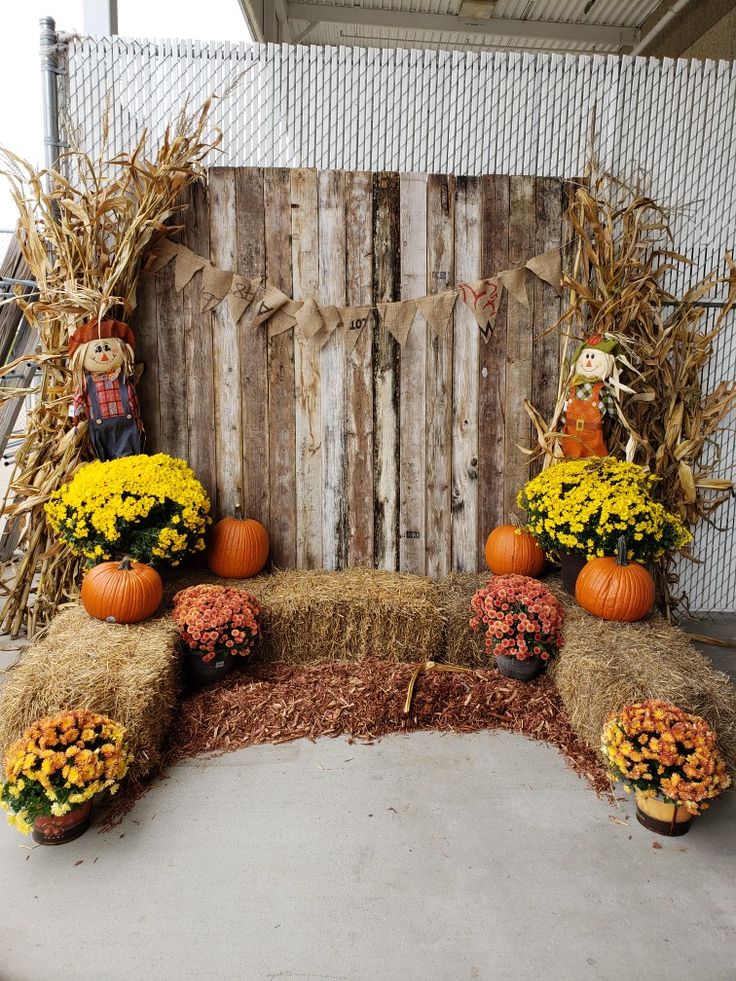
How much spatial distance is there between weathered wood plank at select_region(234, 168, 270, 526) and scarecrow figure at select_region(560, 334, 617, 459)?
159 cm

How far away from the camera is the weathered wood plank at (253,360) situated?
352 cm

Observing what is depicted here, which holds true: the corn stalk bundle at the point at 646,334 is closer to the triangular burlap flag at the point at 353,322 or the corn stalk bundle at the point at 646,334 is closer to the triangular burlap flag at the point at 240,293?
the triangular burlap flag at the point at 353,322

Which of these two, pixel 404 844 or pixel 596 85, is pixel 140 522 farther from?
pixel 596 85

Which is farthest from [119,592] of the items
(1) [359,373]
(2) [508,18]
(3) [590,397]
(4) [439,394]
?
(2) [508,18]

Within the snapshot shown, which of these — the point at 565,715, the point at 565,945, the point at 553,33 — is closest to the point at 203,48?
the point at 565,715

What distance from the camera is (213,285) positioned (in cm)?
353

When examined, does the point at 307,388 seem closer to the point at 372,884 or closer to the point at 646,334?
the point at 646,334

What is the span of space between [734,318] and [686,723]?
8.39 feet

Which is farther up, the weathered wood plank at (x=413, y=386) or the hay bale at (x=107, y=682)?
the weathered wood plank at (x=413, y=386)

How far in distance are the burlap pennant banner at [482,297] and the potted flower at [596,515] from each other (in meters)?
0.88

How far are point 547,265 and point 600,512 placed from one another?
1344 millimetres

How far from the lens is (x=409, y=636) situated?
326cm

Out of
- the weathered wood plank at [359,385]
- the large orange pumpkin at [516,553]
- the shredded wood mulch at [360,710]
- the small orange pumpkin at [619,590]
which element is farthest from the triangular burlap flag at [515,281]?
the shredded wood mulch at [360,710]

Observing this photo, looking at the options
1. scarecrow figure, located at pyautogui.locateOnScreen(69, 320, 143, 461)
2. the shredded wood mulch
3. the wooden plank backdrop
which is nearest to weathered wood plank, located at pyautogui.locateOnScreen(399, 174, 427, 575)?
the wooden plank backdrop
